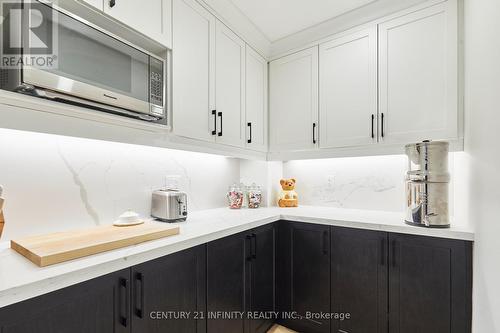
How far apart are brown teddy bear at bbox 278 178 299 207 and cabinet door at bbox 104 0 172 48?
1.53m

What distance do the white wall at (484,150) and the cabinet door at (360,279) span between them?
1.49ft

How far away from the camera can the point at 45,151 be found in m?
1.27

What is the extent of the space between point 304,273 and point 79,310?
1.46 meters

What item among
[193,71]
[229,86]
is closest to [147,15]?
[193,71]

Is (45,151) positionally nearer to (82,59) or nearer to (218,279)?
(82,59)

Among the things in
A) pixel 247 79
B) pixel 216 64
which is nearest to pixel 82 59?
pixel 216 64

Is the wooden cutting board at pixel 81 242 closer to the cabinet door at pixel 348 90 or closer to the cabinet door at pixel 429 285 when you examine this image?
the cabinet door at pixel 429 285

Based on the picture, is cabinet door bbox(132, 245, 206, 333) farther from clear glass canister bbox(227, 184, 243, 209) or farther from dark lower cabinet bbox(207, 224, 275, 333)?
clear glass canister bbox(227, 184, 243, 209)

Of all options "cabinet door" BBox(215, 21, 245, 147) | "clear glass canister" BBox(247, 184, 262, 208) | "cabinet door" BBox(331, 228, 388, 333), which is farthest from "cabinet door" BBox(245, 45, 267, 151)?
"cabinet door" BBox(331, 228, 388, 333)

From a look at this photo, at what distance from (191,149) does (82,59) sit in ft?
2.57

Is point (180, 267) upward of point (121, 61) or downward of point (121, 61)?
downward

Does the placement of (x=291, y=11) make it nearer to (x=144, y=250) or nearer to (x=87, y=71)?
(x=87, y=71)

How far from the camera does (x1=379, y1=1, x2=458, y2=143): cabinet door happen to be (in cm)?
165

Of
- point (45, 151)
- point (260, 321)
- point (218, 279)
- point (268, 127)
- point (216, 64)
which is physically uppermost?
point (216, 64)
